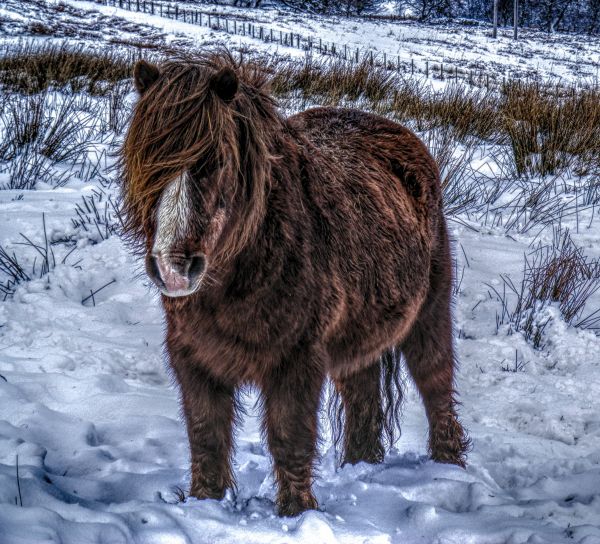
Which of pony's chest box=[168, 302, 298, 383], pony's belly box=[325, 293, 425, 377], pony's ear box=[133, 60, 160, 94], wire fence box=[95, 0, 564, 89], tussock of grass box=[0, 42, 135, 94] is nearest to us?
pony's ear box=[133, 60, 160, 94]

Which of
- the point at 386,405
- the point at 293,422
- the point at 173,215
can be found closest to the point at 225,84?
the point at 173,215

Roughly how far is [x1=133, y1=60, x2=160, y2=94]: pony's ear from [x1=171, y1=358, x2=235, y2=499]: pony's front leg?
2.76 ft

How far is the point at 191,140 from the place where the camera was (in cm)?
154

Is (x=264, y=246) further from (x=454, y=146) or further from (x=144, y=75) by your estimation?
(x=454, y=146)

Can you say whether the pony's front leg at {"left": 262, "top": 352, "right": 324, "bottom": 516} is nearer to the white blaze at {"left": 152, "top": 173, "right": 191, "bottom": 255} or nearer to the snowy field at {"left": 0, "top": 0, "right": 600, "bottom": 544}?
the snowy field at {"left": 0, "top": 0, "right": 600, "bottom": 544}

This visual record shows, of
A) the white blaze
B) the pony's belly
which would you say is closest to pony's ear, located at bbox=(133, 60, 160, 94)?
the white blaze

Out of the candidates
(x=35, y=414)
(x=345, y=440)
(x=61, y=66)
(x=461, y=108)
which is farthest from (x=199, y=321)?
(x=61, y=66)

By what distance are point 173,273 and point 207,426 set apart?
76cm

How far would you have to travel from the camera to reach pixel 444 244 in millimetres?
2871

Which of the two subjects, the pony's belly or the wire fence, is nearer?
the pony's belly

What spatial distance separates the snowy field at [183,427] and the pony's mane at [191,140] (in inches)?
30.5

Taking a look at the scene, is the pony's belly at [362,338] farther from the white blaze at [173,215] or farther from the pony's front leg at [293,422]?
the white blaze at [173,215]

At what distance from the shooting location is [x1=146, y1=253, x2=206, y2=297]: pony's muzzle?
1.43 meters

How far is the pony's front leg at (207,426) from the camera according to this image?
198 centimetres
